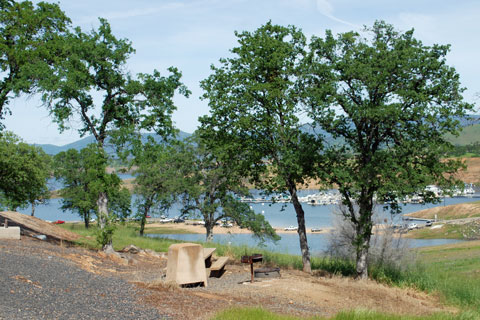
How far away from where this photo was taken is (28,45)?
2189cm

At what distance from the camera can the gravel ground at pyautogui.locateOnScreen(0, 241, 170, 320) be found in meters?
8.33

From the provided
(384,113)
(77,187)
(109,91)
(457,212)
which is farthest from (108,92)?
(457,212)

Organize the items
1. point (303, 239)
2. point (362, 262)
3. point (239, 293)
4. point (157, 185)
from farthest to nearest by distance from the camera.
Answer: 1. point (157, 185)
2. point (303, 239)
3. point (362, 262)
4. point (239, 293)

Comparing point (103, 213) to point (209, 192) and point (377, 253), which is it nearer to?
point (377, 253)

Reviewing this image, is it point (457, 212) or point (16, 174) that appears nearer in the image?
point (16, 174)

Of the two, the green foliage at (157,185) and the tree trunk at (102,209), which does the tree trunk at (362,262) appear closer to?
the tree trunk at (102,209)

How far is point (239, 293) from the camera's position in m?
12.6

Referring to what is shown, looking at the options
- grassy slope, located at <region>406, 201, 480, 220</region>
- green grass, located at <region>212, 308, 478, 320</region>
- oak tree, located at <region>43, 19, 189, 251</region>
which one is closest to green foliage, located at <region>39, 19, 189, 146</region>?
oak tree, located at <region>43, 19, 189, 251</region>

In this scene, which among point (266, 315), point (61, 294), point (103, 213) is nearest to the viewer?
point (266, 315)

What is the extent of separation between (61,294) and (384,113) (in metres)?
10.8

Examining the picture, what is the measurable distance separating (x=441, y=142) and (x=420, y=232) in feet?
183

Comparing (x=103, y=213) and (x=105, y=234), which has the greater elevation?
(x=103, y=213)

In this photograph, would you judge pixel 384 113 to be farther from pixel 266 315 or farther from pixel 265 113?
pixel 266 315

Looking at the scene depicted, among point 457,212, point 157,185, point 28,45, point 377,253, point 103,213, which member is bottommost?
point 457,212
